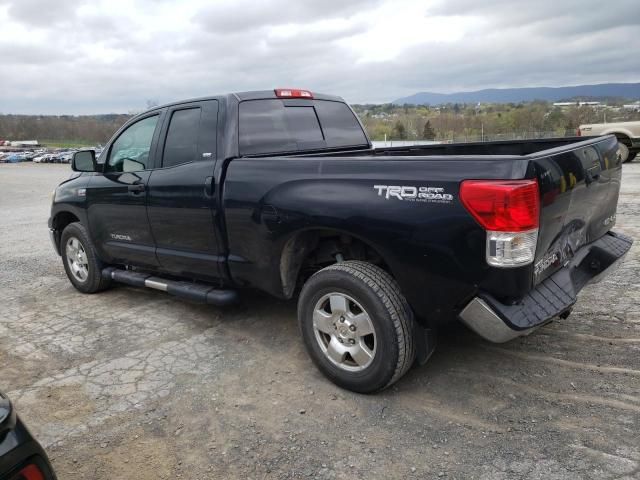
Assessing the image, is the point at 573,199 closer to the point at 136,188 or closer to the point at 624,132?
the point at 136,188

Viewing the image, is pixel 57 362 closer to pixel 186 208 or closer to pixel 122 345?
pixel 122 345

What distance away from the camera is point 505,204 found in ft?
8.54

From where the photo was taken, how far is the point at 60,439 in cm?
301

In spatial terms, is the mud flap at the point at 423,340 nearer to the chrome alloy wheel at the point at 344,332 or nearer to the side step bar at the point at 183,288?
the chrome alloy wheel at the point at 344,332

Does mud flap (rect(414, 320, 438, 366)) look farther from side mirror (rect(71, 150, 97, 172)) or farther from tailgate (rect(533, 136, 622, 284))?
side mirror (rect(71, 150, 97, 172))

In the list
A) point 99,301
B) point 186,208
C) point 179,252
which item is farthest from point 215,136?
point 99,301

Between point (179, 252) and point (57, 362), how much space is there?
4.11 ft

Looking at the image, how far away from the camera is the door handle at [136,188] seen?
15.3 ft

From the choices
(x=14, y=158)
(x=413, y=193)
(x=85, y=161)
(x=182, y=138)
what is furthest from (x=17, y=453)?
(x=14, y=158)

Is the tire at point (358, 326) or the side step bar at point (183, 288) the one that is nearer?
the tire at point (358, 326)

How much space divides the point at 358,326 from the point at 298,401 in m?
0.61

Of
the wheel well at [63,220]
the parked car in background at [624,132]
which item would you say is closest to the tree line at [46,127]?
the parked car in background at [624,132]

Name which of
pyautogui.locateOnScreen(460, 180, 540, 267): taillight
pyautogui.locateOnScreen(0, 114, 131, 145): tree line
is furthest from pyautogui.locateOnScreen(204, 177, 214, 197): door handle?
pyautogui.locateOnScreen(0, 114, 131, 145): tree line

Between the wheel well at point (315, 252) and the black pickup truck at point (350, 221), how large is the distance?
13mm
